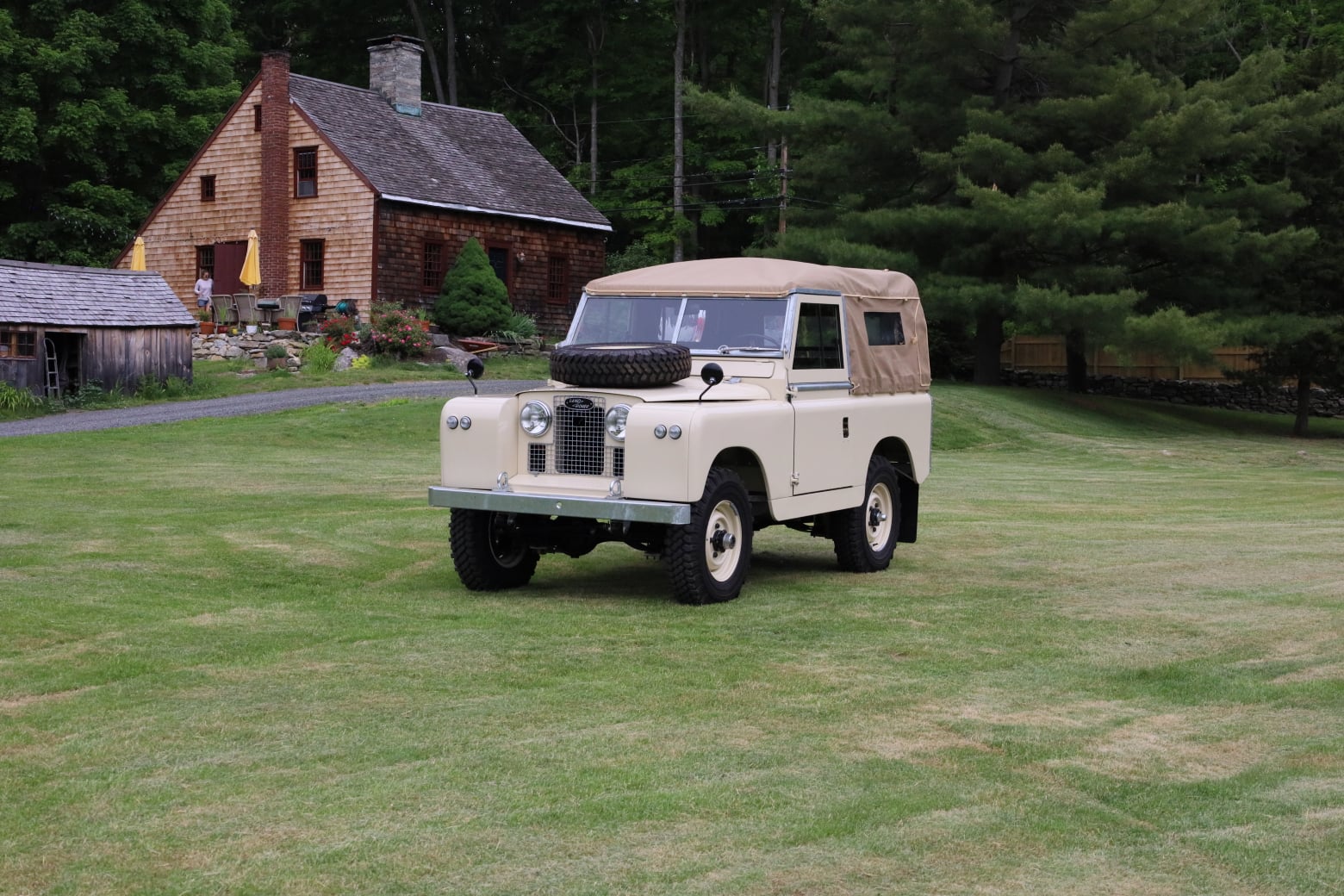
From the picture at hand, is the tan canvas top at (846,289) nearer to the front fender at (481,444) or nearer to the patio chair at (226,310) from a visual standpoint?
the front fender at (481,444)

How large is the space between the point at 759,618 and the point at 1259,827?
15.7ft

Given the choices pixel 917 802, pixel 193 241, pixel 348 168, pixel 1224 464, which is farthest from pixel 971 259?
pixel 917 802

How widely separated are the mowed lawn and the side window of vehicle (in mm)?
1681

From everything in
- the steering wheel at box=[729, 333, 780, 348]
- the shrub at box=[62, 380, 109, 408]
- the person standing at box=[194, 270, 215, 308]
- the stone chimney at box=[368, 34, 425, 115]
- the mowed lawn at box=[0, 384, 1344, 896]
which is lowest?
the mowed lawn at box=[0, 384, 1344, 896]

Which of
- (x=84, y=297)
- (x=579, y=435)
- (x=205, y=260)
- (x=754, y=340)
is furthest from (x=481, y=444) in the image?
(x=205, y=260)

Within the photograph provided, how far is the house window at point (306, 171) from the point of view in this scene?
4256 cm

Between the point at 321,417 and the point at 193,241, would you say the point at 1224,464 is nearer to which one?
the point at 321,417

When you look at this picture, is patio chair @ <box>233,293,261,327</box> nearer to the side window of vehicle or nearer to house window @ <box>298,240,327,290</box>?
house window @ <box>298,240,327,290</box>

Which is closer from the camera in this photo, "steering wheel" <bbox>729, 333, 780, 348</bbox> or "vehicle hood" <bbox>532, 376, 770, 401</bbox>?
"vehicle hood" <bbox>532, 376, 770, 401</bbox>

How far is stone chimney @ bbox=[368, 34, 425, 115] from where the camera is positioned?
45812mm

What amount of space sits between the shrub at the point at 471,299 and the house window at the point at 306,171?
4.26 m

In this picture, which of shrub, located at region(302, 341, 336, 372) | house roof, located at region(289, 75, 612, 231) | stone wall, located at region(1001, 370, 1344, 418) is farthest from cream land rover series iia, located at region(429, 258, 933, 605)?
stone wall, located at region(1001, 370, 1344, 418)

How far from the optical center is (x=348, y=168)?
41.6 metres

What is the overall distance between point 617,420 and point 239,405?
69.3ft
